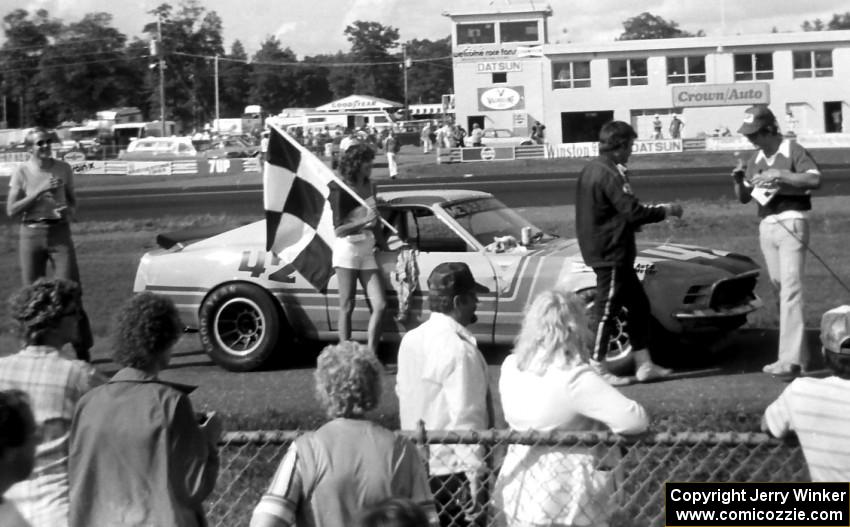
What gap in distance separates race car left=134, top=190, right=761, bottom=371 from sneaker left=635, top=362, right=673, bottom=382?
246mm

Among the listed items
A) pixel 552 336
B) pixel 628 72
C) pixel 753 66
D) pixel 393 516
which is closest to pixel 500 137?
pixel 628 72

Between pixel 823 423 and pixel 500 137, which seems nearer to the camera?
pixel 823 423

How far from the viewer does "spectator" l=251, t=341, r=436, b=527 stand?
3.53 m

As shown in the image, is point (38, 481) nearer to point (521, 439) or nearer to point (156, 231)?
point (521, 439)

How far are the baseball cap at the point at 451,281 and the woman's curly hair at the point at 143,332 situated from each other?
1.27m

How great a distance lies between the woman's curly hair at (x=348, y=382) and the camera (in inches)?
145

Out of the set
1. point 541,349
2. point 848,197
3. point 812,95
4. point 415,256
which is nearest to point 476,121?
point 812,95

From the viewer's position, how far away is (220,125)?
9169 cm

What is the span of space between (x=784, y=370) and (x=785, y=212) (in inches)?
42.4

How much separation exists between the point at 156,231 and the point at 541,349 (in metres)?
16.3

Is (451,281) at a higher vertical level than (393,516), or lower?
higher

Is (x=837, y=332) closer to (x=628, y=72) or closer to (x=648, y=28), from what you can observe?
(x=628, y=72)

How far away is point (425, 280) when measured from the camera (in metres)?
9.09

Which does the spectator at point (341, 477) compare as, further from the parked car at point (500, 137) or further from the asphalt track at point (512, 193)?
the parked car at point (500, 137)
